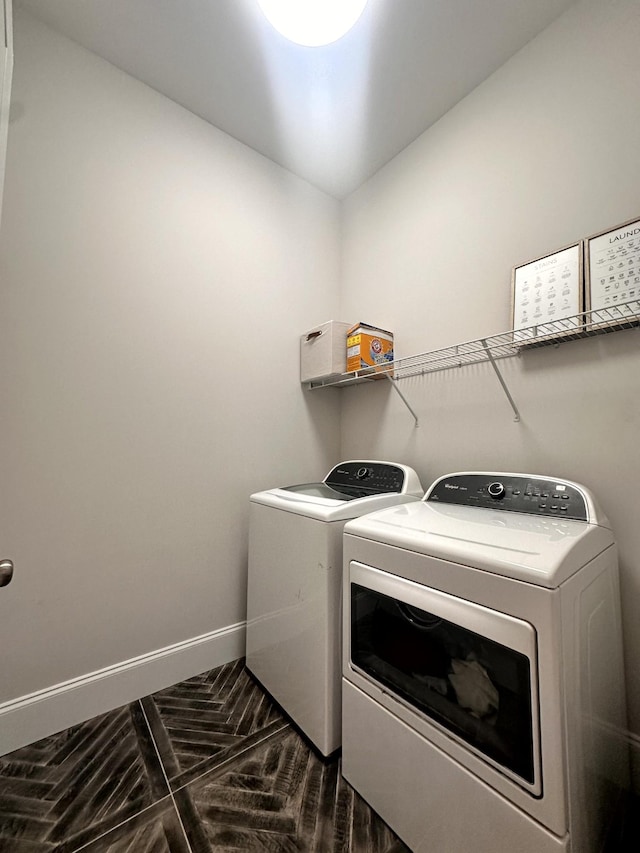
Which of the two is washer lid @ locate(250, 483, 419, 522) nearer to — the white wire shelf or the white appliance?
the white appliance

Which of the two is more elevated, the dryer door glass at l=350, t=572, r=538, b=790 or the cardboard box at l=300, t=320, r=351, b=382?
the cardboard box at l=300, t=320, r=351, b=382

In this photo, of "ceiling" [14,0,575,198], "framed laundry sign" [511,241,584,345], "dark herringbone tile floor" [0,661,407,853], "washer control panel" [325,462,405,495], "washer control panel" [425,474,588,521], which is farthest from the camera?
"washer control panel" [325,462,405,495]

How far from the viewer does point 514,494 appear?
123cm

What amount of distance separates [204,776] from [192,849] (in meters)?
0.21

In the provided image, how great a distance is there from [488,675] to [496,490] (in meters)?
0.66

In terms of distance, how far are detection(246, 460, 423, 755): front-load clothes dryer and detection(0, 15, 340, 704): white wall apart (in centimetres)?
30

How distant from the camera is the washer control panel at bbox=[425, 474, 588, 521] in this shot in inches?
43.0

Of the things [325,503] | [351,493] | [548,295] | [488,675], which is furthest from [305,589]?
[548,295]

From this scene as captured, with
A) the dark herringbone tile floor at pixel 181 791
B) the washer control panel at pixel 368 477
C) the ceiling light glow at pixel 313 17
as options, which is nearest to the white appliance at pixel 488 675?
the dark herringbone tile floor at pixel 181 791

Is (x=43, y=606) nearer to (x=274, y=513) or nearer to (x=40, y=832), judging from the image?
(x=40, y=832)

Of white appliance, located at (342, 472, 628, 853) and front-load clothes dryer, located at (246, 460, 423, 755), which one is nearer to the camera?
white appliance, located at (342, 472, 628, 853)

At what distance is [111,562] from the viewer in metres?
1.46

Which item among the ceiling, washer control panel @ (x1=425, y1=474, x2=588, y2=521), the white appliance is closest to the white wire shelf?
washer control panel @ (x1=425, y1=474, x2=588, y2=521)

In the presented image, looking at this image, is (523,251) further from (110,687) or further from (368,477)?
(110,687)
